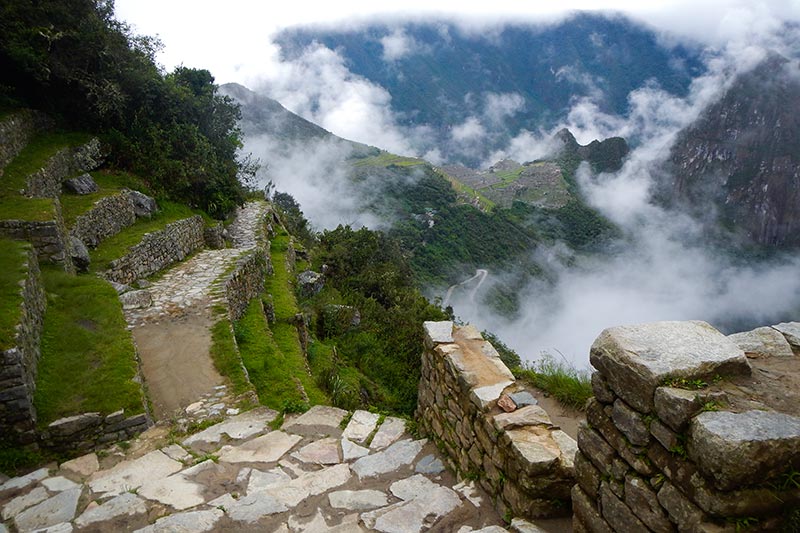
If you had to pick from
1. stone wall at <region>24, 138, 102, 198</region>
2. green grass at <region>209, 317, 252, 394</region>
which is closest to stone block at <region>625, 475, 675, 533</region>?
green grass at <region>209, 317, 252, 394</region>

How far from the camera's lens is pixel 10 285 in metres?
6.40

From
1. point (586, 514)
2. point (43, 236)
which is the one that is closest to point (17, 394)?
point (43, 236)

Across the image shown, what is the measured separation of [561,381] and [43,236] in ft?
30.1

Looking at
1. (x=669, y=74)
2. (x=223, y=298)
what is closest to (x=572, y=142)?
(x=669, y=74)

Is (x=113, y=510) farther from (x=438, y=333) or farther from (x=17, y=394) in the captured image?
(x=438, y=333)

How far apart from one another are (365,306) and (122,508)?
14297mm

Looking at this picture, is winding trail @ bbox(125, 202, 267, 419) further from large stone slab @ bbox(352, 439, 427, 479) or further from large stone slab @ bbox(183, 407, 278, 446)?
large stone slab @ bbox(352, 439, 427, 479)

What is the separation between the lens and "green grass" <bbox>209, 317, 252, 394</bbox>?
280 inches

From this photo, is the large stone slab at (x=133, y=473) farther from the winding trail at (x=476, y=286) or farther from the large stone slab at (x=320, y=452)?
the winding trail at (x=476, y=286)

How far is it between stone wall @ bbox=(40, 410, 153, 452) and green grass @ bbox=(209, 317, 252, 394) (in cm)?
153

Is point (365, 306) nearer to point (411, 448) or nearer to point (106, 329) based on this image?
point (106, 329)

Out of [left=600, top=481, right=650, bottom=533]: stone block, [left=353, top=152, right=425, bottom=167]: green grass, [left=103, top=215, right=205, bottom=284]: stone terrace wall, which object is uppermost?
[left=353, top=152, right=425, bottom=167]: green grass

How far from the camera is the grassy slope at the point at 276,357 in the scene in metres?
7.80

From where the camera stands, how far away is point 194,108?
19.0 metres
